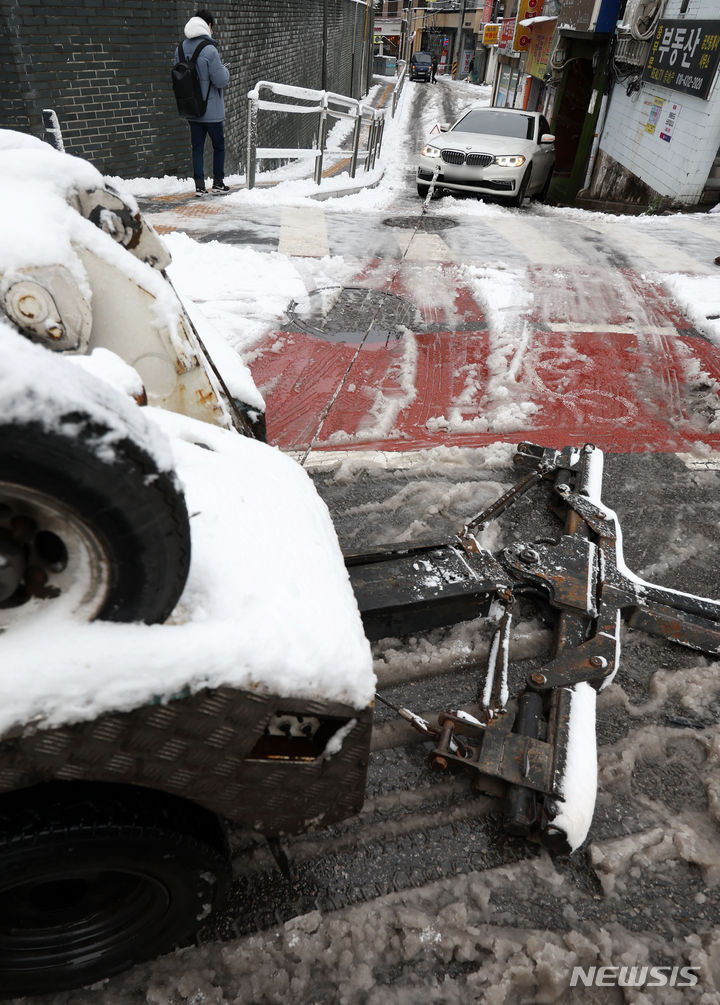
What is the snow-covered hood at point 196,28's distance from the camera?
7633 millimetres

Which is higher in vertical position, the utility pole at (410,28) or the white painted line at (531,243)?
the utility pole at (410,28)

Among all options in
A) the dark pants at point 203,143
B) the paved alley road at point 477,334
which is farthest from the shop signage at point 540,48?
the dark pants at point 203,143

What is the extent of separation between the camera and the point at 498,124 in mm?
11914

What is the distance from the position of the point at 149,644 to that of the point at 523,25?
28.6 meters

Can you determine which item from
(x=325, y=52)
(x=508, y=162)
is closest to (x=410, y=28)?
(x=325, y=52)

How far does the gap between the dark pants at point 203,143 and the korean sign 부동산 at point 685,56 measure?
355 inches

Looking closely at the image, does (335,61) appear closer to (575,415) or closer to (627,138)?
(627,138)

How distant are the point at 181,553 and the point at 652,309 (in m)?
6.64

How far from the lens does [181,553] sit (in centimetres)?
114

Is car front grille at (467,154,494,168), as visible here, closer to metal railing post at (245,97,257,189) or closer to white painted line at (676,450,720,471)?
metal railing post at (245,97,257,189)

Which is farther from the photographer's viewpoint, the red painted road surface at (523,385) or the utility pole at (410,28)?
the utility pole at (410,28)

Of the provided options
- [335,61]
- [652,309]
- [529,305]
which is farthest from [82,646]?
[335,61]

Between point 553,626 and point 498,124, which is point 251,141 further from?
point 553,626

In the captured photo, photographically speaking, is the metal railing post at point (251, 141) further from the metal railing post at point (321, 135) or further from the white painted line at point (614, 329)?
the white painted line at point (614, 329)
